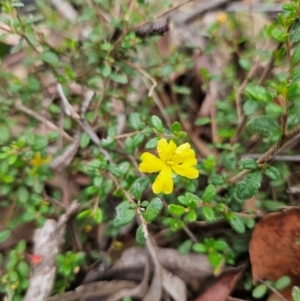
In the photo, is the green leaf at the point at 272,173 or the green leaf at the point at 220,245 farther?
the green leaf at the point at 220,245

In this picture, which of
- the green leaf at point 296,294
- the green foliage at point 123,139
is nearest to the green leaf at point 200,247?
the green foliage at point 123,139

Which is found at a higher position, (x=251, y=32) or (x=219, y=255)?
(x=251, y=32)

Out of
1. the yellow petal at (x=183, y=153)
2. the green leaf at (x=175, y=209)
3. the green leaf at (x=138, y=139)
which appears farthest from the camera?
the green leaf at (x=138, y=139)

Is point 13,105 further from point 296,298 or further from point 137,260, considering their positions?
point 296,298

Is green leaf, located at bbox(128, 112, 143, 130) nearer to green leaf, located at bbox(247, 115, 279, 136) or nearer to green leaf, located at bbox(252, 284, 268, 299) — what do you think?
green leaf, located at bbox(247, 115, 279, 136)

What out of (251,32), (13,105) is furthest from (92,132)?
(251,32)

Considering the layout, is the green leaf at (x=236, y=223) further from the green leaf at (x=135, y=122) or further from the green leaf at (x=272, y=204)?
the green leaf at (x=135, y=122)

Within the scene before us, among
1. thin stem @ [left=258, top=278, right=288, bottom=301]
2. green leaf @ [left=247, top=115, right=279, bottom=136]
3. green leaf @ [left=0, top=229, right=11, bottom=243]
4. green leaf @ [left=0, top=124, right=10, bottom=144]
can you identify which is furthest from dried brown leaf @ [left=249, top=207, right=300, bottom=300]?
green leaf @ [left=0, top=124, right=10, bottom=144]
